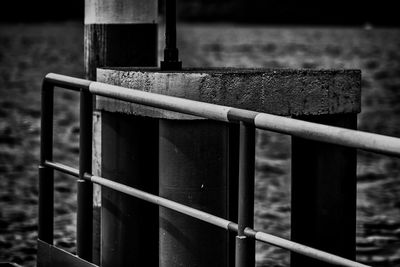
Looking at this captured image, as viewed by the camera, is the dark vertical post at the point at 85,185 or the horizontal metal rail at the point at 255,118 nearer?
the horizontal metal rail at the point at 255,118

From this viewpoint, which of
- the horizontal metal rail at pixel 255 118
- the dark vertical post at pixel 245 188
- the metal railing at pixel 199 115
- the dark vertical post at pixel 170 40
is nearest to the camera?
the horizontal metal rail at pixel 255 118

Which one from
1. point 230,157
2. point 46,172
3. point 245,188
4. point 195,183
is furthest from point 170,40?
A: point 245,188

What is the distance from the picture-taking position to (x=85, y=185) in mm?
5242

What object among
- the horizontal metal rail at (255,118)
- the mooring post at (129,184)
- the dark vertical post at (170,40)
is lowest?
the mooring post at (129,184)

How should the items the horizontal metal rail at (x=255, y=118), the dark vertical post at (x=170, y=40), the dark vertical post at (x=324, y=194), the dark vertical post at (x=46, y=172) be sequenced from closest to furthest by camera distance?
the horizontal metal rail at (x=255, y=118) < the dark vertical post at (x=324, y=194) < the dark vertical post at (x=170, y=40) < the dark vertical post at (x=46, y=172)

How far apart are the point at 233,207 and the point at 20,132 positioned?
50.0 feet

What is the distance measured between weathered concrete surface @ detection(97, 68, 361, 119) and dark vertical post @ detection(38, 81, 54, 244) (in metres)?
0.70

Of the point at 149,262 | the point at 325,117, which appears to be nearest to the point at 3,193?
the point at 149,262

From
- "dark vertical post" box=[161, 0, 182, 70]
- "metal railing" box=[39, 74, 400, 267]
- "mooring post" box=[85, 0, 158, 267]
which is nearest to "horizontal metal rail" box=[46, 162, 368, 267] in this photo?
"metal railing" box=[39, 74, 400, 267]

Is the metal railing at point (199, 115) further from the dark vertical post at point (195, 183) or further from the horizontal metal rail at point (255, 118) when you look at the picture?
the dark vertical post at point (195, 183)

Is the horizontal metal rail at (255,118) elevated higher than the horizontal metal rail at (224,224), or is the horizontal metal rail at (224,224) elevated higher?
the horizontal metal rail at (255,118)

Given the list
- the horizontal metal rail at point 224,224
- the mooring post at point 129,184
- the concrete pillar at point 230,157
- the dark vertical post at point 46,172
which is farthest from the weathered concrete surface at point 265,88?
the dark vertical post at point 46,172

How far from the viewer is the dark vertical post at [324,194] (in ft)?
15.9

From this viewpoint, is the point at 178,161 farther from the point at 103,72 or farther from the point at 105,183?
the point at 103,72
